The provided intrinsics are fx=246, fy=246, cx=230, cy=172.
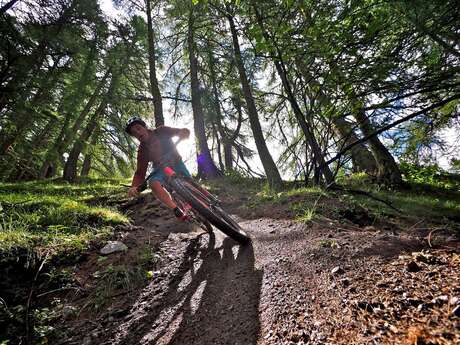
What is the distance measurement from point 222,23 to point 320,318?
1034 cm

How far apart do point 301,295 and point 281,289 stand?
232mm

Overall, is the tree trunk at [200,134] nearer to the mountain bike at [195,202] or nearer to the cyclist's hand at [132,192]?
the mountain bike at [195,202]

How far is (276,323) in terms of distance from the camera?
6.09 ft

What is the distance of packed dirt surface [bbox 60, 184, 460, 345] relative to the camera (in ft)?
4.99

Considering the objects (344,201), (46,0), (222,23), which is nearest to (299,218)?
(344,201)

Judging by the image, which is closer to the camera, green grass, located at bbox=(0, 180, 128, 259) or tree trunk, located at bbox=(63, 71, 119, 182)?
green grass, located at bbox=(0, 180, 128, 259)

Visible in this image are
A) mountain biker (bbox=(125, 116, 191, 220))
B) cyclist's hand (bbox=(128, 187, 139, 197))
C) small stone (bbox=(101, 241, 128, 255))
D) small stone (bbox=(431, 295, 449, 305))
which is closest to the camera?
small stone (bbox=(431, 295, 449, 305))

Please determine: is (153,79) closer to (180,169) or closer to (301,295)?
(180,169)

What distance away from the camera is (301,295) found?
6.85 feet

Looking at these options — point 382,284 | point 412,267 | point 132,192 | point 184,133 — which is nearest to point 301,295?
point 382,284

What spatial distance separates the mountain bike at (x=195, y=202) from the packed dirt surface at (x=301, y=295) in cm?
34

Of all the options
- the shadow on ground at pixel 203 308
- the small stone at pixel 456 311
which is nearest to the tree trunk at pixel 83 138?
the shadow on ground at pixel 203 308

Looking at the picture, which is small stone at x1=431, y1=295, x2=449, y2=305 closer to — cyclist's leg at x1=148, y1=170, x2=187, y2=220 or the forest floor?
the forest floor

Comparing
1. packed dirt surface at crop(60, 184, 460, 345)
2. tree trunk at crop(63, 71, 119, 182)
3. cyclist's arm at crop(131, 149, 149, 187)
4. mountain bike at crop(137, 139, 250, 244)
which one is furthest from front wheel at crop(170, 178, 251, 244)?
tree trunk at crop(63, 71, 119, 182)
